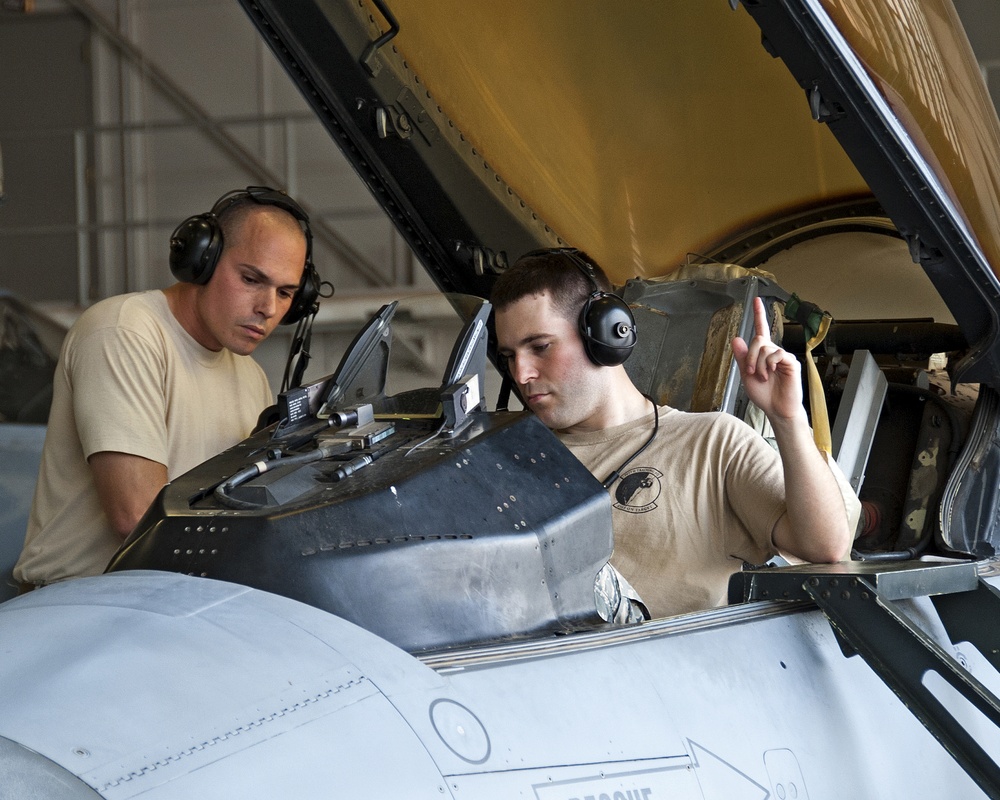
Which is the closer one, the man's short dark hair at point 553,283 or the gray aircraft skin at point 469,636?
Result: the gray aircraft skin at point 469,636

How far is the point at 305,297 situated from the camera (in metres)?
2.44

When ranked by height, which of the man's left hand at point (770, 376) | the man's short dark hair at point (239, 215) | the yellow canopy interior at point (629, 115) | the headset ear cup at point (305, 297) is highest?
the yellow canopy interior at point (629, 115)

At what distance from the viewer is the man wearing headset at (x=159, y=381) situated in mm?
1867

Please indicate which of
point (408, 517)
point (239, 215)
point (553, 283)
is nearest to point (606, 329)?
point (553, 283)

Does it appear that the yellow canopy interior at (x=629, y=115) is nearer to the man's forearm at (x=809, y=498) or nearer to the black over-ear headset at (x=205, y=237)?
the black over-ear headset at (x=205, y=237)

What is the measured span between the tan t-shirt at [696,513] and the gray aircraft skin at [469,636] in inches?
11.1

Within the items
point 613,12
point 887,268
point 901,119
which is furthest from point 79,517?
point 887,268

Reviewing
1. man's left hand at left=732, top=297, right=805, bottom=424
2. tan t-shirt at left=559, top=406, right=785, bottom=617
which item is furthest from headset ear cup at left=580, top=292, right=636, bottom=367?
man's left hand at left=732, top=297, right=805, bottom=424

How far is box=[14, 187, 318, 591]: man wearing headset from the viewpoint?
1.87m

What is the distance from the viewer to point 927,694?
1328 mm

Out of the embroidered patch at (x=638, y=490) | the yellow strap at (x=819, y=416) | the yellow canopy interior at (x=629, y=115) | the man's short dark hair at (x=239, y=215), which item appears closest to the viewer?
the embroidered patch at (x=638, y=490)

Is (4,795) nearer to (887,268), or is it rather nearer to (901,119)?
(901,119)

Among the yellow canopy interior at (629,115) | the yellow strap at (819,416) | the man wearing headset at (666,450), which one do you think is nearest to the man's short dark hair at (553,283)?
the man wearing headset at (666,450)

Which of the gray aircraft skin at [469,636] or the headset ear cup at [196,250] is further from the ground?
the headset ear cup at [196,250]
